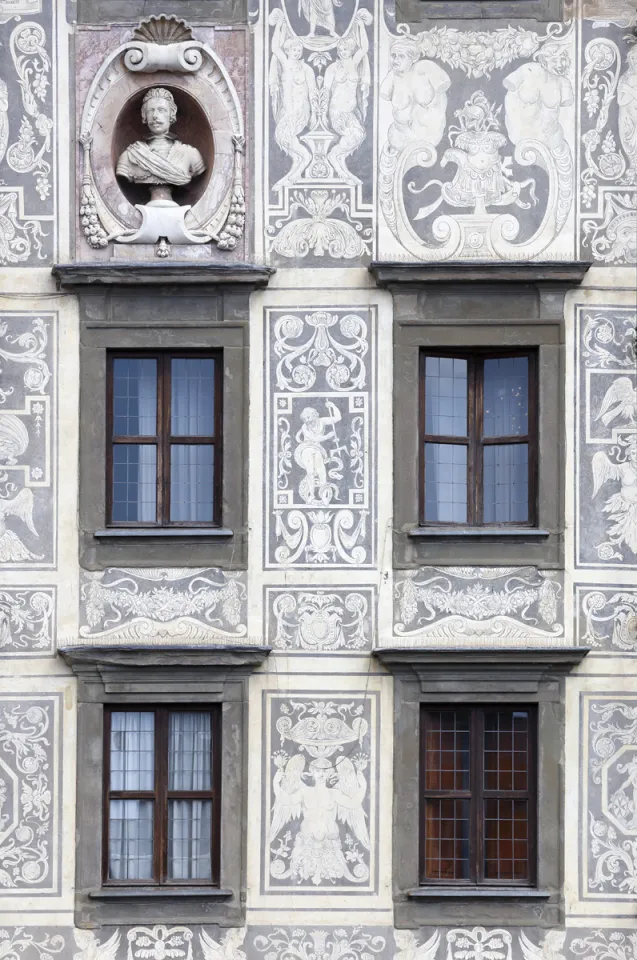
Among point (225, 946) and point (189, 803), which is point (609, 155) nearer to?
point (189, 803)

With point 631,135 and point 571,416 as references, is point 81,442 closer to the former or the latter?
point 571,416

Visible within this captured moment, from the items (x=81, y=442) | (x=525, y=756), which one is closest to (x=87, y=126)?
(x=81, y=442)

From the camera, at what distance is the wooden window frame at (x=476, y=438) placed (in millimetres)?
17047

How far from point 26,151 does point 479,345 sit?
4.76 metres

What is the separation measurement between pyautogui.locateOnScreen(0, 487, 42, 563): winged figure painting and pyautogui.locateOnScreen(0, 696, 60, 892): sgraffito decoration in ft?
4.42

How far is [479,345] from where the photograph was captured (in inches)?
670

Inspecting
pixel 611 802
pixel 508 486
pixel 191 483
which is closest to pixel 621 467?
pixel 508 486

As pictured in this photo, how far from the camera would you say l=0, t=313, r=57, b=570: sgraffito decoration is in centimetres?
1691

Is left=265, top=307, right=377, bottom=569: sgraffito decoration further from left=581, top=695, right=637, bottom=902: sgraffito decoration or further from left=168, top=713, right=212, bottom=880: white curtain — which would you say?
left=581, top=695, right=637, bottom=902: sgraffito decoration

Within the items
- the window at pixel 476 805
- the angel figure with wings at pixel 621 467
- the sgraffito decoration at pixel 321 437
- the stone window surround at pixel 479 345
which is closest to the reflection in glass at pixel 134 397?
the sgraffito decoration at pixel 321 437

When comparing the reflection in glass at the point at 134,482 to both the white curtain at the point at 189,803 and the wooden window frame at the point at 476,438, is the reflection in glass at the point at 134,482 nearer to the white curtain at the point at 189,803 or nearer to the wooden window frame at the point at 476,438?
the white curtain at the point at 189,803

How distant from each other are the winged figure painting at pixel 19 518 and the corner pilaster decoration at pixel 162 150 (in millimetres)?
2559

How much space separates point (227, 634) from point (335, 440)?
2.12m

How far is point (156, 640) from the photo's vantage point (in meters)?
16.8
